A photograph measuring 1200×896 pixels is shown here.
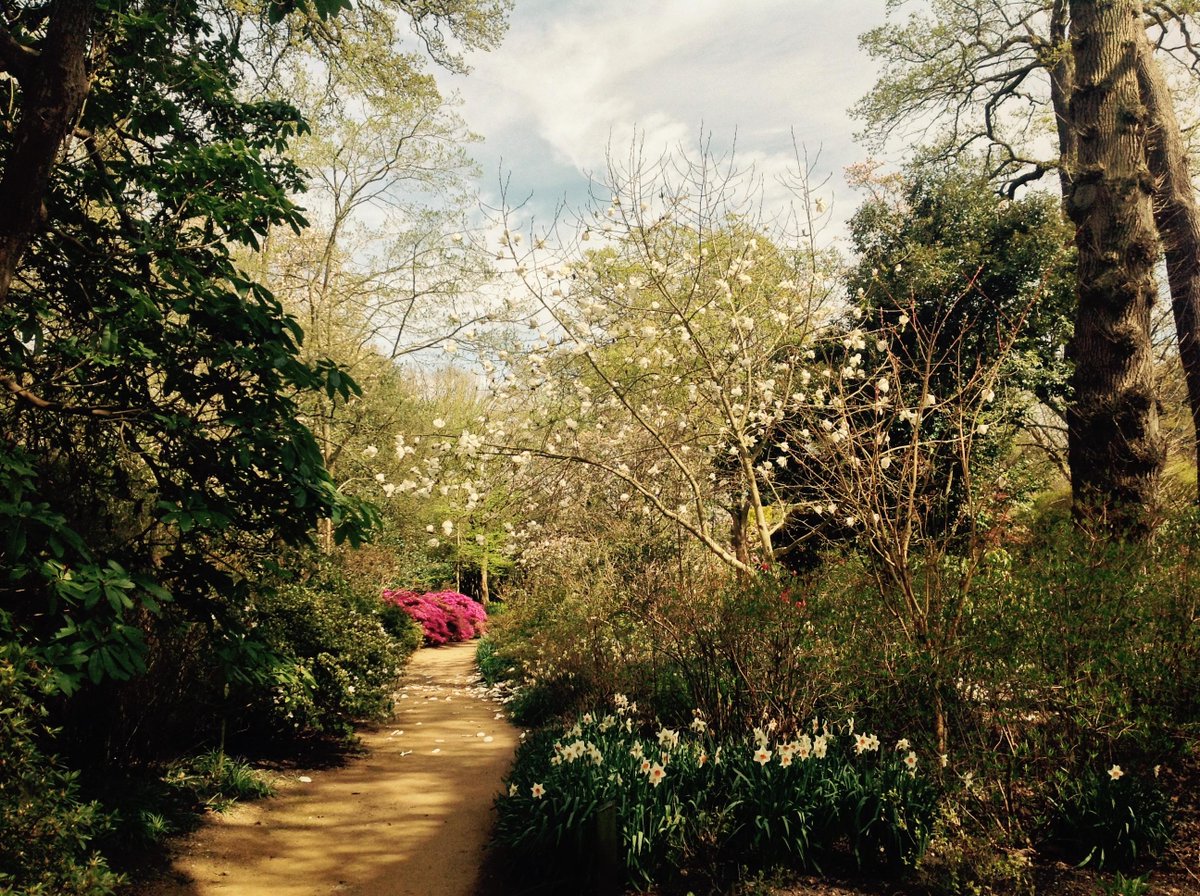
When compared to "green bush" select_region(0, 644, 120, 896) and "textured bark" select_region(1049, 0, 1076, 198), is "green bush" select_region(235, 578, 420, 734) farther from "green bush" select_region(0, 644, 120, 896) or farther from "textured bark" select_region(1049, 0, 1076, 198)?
"textured bark" select_region(1049, 0, 1076, 198)

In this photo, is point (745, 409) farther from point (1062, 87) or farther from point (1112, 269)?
point (1062, 87)

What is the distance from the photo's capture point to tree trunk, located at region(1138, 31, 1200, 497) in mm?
10406

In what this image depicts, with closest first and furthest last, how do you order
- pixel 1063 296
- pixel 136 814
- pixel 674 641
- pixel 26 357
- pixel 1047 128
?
pixel 26 357, pixel 136 814, pixel 674 641, pixel 1063 296, pixel 1047 128

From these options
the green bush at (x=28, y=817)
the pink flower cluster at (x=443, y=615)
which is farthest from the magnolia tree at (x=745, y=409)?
the pink flower cluster at (x=443, y=615)

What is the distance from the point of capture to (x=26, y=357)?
3.88m

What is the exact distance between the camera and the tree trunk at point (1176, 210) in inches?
410

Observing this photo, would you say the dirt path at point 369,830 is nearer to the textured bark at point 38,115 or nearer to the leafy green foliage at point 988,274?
the textured bark at point 38,115

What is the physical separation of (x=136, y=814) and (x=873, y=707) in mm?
4896

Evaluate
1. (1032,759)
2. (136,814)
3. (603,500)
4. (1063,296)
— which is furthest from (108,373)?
(1063,296)

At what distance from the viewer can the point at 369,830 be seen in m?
5.68

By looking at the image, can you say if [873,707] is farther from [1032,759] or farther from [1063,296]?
[1063,296]

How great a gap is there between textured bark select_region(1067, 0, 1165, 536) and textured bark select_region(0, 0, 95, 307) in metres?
7.72

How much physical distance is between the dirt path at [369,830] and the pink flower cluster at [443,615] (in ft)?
26.7

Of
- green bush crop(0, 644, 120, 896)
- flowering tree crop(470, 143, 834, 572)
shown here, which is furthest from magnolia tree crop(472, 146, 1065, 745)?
green bush crop(0, 644, 120, 896)
